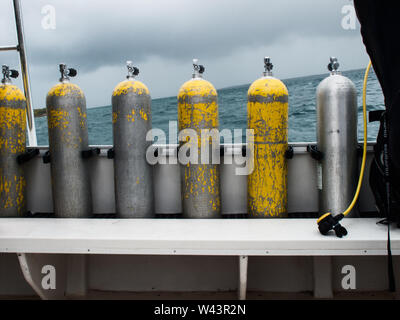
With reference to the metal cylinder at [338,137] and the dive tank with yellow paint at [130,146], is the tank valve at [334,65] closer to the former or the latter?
the metal cylinder at [338,137]

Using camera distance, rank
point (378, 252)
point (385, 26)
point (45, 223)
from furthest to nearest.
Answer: point (45, 223) → point (378, 252) → point (385, 26)

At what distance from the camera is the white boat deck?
1157 millimetres

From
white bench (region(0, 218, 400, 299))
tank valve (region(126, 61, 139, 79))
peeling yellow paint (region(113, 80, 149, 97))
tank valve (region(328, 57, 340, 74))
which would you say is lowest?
Answer: white bench (region(0, 218, 400, 299))

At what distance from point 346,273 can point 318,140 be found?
588mm

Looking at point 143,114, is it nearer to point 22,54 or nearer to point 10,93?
point 10,93

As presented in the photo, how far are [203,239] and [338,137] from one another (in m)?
0.77

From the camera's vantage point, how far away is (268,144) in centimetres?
158

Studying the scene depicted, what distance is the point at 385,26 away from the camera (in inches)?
40.3

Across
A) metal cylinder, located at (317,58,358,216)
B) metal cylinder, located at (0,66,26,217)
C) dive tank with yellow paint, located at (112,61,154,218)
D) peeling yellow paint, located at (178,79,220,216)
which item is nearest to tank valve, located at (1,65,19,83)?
metal cylinder, located at (0,66,26,217)

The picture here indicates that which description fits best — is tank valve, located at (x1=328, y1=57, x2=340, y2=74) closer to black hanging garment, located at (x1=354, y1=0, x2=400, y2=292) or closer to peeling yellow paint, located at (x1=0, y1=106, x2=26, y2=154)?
black hanging garment, located at (x1=354, y1=0, x2=400, y2=292)

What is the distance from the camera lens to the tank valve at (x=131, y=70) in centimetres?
168

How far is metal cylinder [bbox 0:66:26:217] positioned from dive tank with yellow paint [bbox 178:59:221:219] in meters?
0.80
